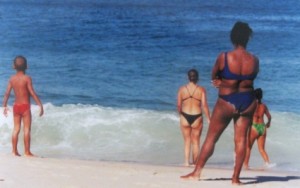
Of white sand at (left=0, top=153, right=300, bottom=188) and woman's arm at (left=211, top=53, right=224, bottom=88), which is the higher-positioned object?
woman's arm at (left=211, top=53, right=224, bottom=88)

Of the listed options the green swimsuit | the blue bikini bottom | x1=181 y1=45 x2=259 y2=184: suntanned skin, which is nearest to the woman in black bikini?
the green swimsuit

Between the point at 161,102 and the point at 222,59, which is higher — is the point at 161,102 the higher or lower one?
the lower one

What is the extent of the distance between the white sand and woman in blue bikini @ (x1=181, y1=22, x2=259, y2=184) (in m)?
0.54

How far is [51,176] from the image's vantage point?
6.43 meters

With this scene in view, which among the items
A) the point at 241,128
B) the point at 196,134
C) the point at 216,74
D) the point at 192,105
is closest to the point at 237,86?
the point at 216,74

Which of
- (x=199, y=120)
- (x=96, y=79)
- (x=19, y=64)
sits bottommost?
(x=96, y=79)

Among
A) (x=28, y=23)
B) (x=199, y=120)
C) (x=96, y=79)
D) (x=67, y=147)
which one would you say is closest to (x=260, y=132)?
(x=199, y=120)

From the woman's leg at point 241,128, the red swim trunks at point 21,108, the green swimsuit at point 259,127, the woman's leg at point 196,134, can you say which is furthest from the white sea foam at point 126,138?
the woman's leg at point 241,128

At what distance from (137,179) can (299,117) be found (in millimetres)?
9398

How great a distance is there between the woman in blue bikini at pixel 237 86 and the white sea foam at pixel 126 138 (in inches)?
162

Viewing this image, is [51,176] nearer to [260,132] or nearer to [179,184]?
[179,184]

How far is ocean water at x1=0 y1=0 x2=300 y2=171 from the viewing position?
1174cm

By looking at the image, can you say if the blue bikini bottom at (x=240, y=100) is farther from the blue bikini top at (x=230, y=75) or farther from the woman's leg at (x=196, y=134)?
the woman's leg at (x=196, y=134)

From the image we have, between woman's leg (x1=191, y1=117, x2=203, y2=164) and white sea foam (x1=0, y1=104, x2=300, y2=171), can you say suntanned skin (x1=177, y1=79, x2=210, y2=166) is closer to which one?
woman's leg (x1=191, y1=117, x2=203, y2=164)
